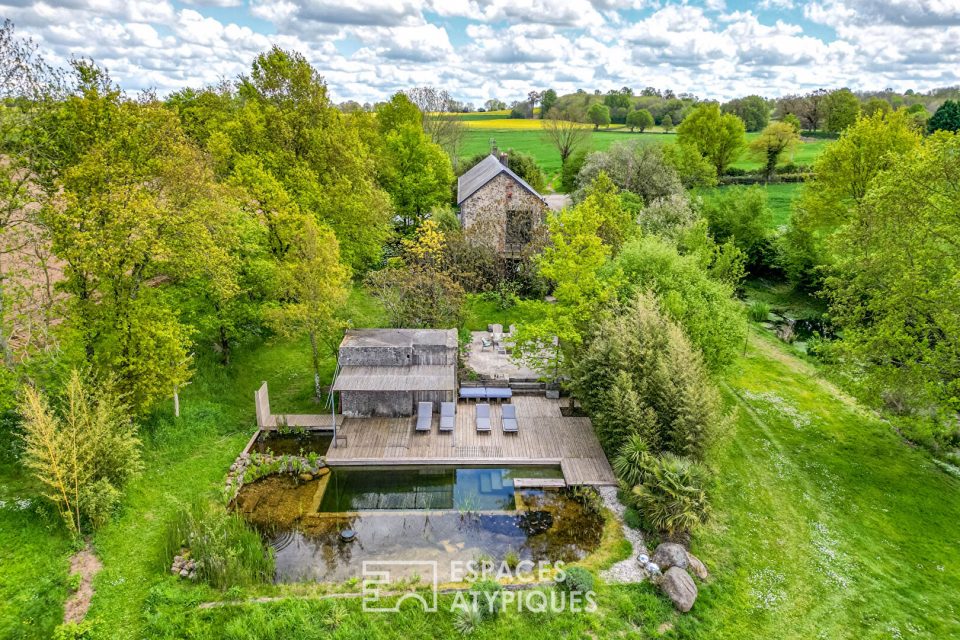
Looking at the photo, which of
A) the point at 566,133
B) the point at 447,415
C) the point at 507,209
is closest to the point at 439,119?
the point at 566,133

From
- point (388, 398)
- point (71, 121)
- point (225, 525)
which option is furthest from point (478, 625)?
point (71, 121)

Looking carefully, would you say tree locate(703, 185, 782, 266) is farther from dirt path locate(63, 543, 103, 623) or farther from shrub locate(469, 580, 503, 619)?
dirt path locate(63, 543, 103, 623)

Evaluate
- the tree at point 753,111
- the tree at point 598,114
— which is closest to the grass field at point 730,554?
the tree at point 753,111

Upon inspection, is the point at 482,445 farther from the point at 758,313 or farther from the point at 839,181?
the point at 839,181

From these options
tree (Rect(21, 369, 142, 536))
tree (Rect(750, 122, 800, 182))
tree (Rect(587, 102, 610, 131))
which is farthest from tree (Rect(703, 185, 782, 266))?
tree (Rect(587, 102, 610, 131))

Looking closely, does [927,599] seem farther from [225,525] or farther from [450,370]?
[225,525]

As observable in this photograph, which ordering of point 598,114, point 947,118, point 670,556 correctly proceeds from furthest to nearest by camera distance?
point 598,114 → point 947,118 → point 670,556
